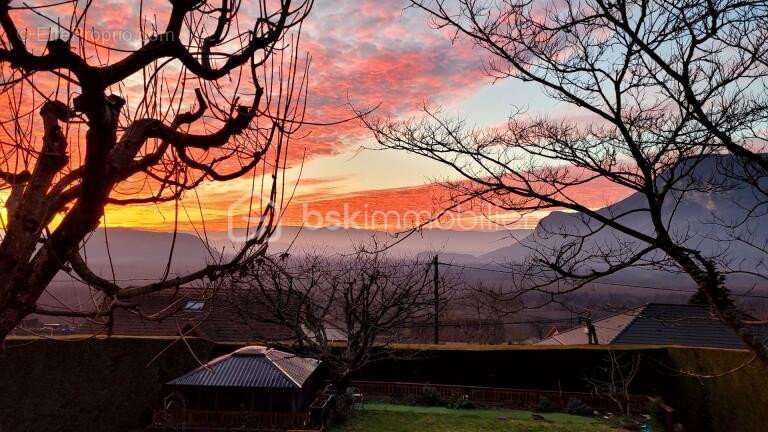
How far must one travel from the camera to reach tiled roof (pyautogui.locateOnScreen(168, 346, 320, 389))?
11.9 m

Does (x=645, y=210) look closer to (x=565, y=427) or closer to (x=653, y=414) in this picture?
(x=565, y=427)

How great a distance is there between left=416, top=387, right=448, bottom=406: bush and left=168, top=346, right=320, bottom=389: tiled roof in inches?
203

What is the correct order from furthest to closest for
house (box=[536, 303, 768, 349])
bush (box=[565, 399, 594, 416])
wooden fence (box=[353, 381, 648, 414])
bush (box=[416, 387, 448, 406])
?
house (box=[536, 303, 768, 349]), bush (box=[416, 387, 448, 406]), wooden fence (box=[353, 381, 648, 414]), bush (box=[565, 399, 594, 416])

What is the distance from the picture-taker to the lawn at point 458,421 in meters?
12.9

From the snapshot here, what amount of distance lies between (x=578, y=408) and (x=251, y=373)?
34.4 ft

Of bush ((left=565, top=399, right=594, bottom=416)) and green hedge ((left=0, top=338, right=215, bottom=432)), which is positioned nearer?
green hedge ((left=0, top=338, right=215, bottom=432))

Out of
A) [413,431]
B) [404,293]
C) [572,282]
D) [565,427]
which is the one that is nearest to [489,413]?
[565,427]

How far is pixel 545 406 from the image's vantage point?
608 inches

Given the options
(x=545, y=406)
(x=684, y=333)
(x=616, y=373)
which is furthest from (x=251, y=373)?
(x=684, y=333)

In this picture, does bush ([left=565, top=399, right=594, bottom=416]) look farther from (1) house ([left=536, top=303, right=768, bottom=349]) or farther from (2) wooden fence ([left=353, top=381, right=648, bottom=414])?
(1) house ([left=536, top=303, right=768, bottom=349])

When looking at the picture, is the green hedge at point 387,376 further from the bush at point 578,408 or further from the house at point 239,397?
the bush at point 578,408

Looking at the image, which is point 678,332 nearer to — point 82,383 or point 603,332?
point 603,332

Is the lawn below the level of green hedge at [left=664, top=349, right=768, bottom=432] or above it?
below

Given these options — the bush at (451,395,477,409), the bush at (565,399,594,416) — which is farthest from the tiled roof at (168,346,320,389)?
the bush at (565,399,594,416)
